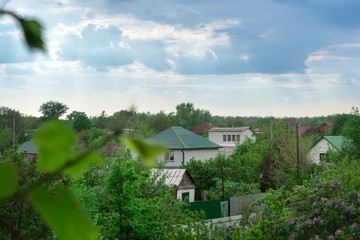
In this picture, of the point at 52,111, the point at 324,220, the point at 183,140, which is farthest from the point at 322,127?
the point at 52,111

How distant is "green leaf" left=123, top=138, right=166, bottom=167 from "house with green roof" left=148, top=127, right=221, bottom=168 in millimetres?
31898

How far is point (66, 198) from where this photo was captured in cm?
26

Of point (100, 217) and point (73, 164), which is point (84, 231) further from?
point (100, 217)

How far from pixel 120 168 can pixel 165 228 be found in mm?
1707

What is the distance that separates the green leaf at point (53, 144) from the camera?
22cm

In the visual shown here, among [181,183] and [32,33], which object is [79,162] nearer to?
[32,33]

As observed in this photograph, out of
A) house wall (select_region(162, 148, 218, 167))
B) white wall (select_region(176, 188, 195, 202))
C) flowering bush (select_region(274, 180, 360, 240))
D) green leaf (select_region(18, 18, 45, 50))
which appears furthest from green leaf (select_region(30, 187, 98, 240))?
house wall (select_region(162, 148, 218, 167))

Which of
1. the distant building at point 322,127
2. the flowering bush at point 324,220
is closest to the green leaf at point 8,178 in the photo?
the flowering bush at point 324,220

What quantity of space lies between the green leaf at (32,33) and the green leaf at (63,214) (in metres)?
0.25

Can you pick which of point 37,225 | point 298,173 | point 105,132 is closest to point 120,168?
point 37,225

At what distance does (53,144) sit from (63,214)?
0.05m

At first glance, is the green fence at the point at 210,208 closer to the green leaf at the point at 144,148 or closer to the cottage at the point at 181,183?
the cottage at the point at 181,183

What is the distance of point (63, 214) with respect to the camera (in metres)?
0.26

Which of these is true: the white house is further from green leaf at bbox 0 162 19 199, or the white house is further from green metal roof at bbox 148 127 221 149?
green leaf at bbox 0 162 19 199
